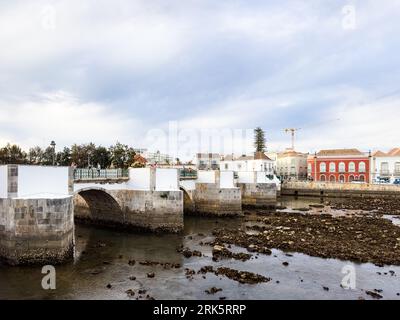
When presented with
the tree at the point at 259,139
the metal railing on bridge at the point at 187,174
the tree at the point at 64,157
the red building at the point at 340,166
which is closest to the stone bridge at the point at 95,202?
the metal railing on bridge at the point at 187,174

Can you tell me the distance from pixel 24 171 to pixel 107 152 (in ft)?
111

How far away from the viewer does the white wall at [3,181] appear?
1473cm

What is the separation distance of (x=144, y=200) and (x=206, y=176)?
9.35 metres

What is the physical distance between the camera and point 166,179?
2334 centimetres

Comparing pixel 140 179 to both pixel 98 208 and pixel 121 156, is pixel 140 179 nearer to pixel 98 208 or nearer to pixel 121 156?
pixel 98 208

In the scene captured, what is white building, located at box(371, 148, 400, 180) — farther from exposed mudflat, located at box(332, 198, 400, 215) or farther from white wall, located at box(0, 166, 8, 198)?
white wall, located at box(0, 166, 8, 198)

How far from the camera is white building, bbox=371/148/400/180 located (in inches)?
2306

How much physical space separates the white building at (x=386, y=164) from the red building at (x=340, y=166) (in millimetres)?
1019

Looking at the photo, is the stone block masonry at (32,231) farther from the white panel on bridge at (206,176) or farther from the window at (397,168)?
the window at (397,168)

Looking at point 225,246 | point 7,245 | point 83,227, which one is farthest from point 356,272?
point 83,227

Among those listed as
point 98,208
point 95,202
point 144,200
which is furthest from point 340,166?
point 95,202

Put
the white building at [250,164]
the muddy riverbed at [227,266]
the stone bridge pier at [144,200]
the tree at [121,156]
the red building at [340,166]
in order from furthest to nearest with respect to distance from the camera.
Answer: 1. the white building at [250,164]
2. the red building at [340,166]
3. the tree at [121,156]
4. the stone bridge pier at [144,200]
5. the muddy riverbed at [227,266]
